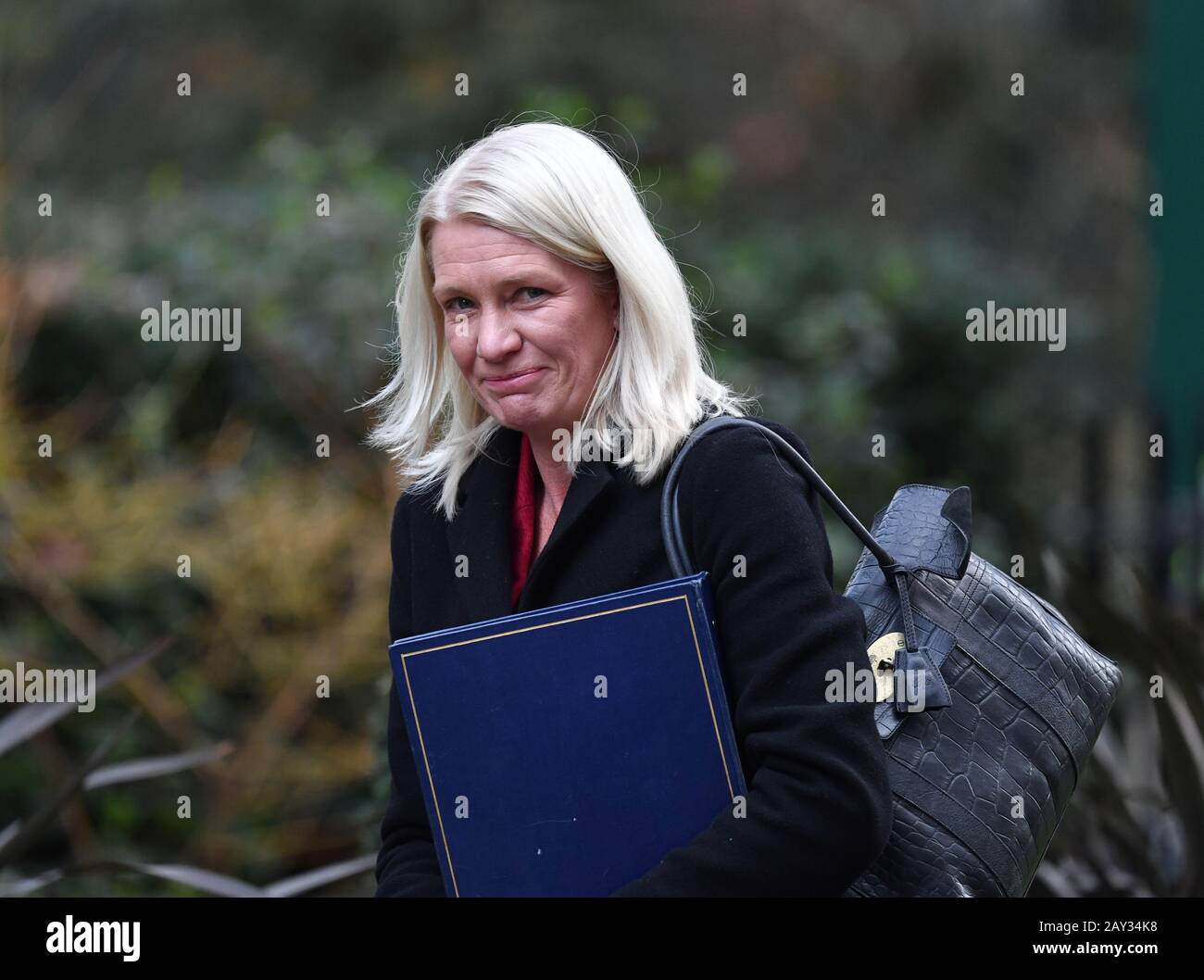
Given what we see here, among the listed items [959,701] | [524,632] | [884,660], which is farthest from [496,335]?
Result: [959,701]

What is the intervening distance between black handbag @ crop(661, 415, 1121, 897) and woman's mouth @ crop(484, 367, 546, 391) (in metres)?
0.25

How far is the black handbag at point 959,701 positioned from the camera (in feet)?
6.22

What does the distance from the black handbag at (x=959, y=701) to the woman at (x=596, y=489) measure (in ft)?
0.21

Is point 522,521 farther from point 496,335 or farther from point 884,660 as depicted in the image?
point 884,660

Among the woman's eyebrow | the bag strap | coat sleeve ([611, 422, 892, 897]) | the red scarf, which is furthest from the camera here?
the red scarf

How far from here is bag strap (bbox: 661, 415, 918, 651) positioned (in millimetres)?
1957

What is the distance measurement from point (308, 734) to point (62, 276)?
6.04 ft

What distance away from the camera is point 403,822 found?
229cm

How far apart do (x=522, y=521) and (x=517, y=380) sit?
244 mm

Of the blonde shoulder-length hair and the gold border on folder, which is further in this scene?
the blonde shoulder-length hair

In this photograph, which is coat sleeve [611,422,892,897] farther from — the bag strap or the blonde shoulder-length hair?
the blonde shoulder-length hair

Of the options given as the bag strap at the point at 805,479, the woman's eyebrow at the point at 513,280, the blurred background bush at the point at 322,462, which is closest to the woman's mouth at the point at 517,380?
the woman's eyebrow at the point at 513,280

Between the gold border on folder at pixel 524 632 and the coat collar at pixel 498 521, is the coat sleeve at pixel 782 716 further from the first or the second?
the coat collar at pixel 498 521

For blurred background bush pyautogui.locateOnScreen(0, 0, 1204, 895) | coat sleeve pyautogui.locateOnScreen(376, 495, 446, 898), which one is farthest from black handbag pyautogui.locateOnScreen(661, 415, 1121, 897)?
blurred background bush pyautogui.locateOnScreen(0, 0, 1204, 895)
